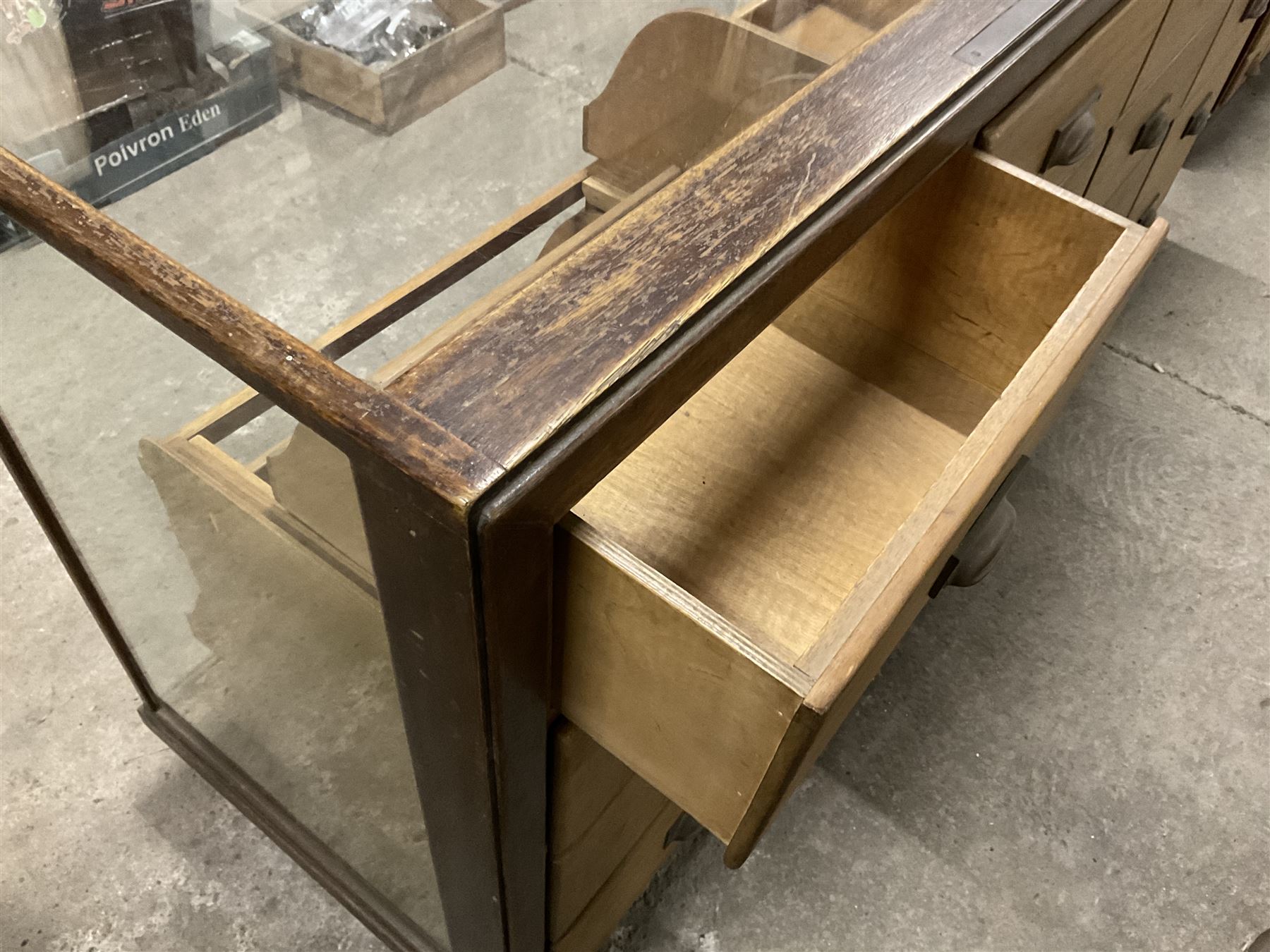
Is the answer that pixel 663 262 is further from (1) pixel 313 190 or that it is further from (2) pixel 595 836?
(2) pixel 595 836

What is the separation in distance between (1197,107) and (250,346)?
1311 mm

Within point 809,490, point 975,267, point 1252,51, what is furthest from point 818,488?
point 1252,51

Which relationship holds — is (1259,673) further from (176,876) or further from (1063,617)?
(176,876)

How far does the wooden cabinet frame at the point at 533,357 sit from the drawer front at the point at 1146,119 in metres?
0.42

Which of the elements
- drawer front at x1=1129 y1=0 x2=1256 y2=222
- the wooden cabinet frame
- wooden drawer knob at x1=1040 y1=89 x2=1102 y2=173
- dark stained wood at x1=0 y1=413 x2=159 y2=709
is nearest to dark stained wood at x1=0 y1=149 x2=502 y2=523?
the wooden cabinet frame

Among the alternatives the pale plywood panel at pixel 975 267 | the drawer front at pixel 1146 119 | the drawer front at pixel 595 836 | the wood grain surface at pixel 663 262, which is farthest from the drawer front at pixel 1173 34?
the drawer front at pixel 595 836

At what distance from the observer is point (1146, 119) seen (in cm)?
105

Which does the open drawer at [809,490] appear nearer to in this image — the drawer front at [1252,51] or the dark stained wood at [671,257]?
the dark stained wood at [671,257]

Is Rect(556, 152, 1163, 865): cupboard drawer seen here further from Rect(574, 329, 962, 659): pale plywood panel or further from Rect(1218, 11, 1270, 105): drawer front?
Rect(1218, 11, 1270, 105): drawer front

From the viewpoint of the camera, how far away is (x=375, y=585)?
1.60 feet

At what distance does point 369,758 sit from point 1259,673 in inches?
Result: 48.0

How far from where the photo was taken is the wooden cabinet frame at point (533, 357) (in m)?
0.39

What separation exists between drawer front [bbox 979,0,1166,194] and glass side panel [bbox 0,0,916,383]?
0.38ft

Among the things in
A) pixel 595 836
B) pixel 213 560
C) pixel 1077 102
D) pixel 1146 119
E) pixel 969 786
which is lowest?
pixel 969 786
